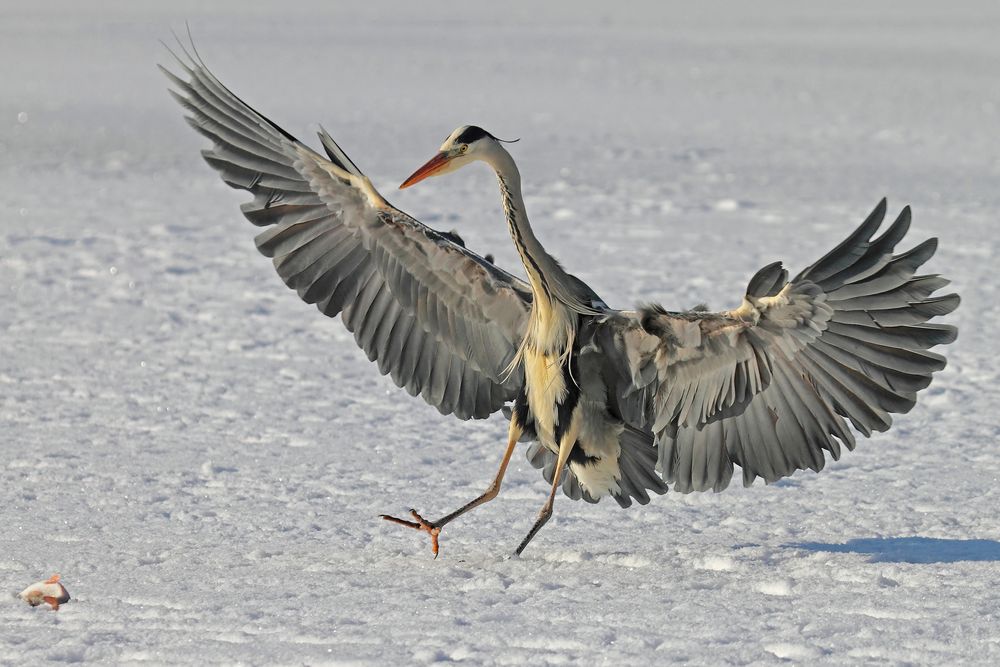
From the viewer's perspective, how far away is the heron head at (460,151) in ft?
15.7

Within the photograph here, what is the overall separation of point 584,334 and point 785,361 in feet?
2.14

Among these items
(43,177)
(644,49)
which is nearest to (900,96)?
(644,49)

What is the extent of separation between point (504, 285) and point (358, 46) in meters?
21.2

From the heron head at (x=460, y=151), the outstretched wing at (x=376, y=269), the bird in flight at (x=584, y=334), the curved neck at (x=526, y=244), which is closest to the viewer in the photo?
the bird in flight at (x=584, y=334)

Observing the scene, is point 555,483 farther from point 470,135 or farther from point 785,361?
point 470,135

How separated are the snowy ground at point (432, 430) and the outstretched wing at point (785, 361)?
367 millimetres

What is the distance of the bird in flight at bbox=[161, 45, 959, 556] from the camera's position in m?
4.35

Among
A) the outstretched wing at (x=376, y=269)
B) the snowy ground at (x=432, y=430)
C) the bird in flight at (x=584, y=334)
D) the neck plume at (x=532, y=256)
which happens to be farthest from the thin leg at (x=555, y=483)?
the neck plume at (x=532, y=256)

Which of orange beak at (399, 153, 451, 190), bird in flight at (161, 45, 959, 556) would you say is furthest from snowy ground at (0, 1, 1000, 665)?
orange beak at (399, 153, 451, 190)

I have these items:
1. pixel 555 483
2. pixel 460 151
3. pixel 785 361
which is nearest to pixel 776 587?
pixel 785 361

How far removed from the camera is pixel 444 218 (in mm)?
11508

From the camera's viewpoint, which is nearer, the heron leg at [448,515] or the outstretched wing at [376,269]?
the heron leg at [448,515]

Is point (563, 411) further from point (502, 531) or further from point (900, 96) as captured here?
point (900, 96)

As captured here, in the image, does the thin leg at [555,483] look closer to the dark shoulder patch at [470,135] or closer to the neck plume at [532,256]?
the neck plume at [532,256]
